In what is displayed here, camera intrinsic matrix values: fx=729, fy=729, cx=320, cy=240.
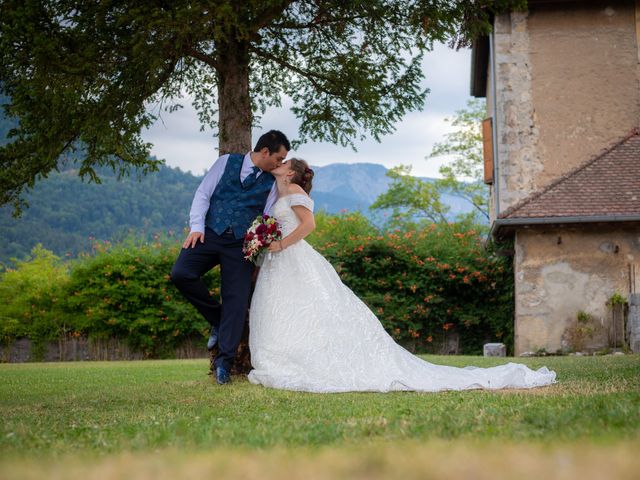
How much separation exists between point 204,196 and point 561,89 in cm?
1124

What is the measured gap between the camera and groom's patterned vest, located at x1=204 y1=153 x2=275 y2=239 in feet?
24.0

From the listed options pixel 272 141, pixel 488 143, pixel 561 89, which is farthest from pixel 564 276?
pixel 272 141

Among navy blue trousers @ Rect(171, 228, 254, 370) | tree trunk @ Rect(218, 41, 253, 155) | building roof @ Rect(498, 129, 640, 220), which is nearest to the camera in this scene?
navy blue trousers @ Rect(171, 228, 254, 370)

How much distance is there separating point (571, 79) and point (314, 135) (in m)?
8.39

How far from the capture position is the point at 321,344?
23.0ft

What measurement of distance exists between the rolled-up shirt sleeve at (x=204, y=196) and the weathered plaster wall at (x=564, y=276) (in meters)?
9.09

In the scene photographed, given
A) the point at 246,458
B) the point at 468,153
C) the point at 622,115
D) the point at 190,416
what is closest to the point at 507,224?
the point at 622,115

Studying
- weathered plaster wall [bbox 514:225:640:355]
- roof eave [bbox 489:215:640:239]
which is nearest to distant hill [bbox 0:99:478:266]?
weathered plaster wall [bbox 514:225:640:355]

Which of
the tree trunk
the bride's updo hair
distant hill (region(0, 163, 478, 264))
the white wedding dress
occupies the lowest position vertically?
the white wedding dress

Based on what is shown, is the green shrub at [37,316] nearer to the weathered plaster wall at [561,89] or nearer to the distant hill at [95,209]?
the weathered plaster wall at [561,89]

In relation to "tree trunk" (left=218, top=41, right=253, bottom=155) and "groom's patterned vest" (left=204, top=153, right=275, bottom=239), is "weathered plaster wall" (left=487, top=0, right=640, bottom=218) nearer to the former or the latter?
"tree trunk" (left=218, top=41, right=253, bottom=155)

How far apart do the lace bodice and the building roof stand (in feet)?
25.3

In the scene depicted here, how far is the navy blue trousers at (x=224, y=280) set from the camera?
7.21m

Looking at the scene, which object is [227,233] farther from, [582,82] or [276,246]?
[582,82]
